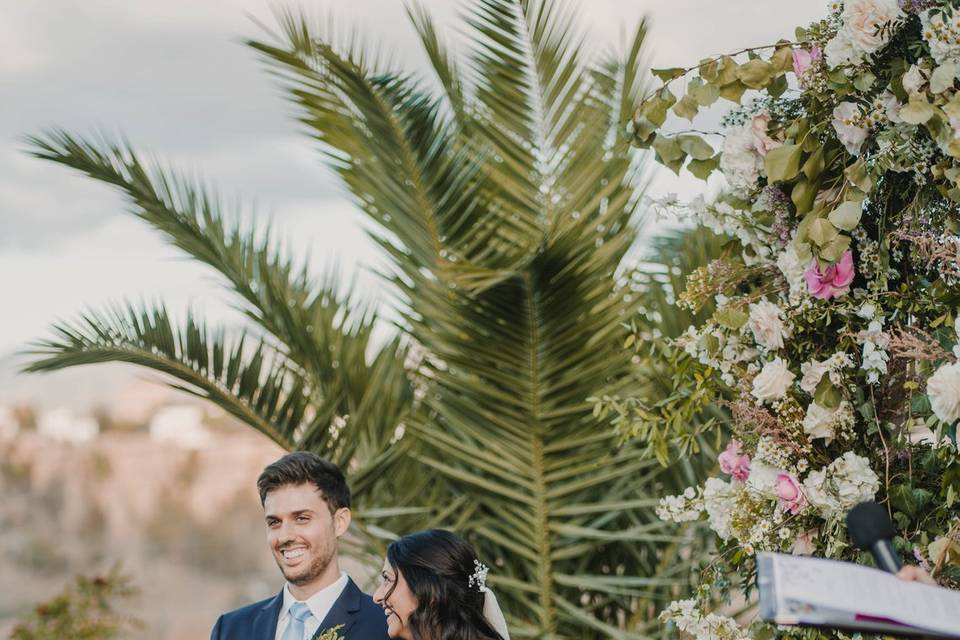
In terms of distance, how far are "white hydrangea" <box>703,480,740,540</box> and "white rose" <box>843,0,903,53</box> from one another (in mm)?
927

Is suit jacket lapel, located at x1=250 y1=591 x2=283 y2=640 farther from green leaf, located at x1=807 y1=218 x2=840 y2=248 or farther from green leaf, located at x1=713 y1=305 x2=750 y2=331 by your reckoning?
green leaf, located at x1=807 y1=218 x2=840 y2=248

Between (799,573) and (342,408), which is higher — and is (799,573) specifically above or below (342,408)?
below

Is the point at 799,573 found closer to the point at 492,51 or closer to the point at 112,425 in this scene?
the point at 492,51

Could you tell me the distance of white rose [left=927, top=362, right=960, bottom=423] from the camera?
1.71 meters

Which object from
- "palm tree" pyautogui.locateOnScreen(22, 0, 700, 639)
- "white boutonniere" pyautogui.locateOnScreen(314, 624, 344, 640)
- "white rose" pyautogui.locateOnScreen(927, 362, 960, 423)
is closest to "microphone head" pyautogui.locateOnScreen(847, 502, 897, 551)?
"white rose" pyautogui.locateOnScreen(927, 362, 960, 423)

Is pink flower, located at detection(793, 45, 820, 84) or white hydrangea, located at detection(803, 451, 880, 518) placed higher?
pink flower, located at detection(793, 45, 820, 84)

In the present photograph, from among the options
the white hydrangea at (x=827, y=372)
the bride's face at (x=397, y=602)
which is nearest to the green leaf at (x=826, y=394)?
the white hydrangea at (x=827, y=372)

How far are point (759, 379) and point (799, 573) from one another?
815 millimetres

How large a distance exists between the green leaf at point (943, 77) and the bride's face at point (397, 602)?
1665 mm

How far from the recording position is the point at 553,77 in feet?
13.9

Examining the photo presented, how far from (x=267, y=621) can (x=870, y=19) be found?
6.54 ft

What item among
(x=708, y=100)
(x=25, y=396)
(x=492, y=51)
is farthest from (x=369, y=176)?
(x=25, y=396)

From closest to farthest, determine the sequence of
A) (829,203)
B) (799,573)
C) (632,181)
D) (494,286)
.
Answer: (799,573)
(829,203)
(494,286)
(632,181)

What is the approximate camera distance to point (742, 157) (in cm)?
213
